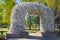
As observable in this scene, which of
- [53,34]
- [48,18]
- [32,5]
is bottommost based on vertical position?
[53,34]

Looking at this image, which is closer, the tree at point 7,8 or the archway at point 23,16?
the archway at point 23,16

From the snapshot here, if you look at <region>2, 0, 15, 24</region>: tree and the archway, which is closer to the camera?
the archway

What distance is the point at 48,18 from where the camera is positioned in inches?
742

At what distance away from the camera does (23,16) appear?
17.9 m

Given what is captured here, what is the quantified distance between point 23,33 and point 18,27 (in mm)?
707

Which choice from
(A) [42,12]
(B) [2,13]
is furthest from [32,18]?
(A) [42,12]

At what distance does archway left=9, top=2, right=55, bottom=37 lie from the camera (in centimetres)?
1752

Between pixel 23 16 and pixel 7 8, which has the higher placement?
pixel 7 8

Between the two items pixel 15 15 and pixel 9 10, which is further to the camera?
pixel 9 10

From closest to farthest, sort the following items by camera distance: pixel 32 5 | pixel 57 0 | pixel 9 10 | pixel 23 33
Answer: pixel 23 33 < pixel 32 5 < pixel 9 10 < pixel 57 0

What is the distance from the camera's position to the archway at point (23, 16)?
57.5ft

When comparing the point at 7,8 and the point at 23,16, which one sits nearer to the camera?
the point at 23,16

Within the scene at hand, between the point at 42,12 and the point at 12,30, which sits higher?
the point at 42,12

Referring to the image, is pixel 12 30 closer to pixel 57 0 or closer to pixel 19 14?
pixel 19 14
